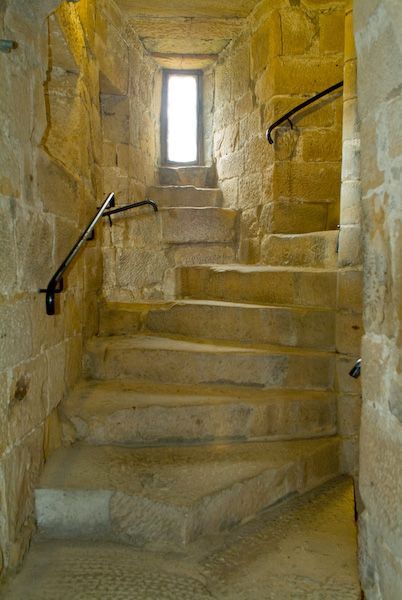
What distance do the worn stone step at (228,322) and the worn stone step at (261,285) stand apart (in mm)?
134

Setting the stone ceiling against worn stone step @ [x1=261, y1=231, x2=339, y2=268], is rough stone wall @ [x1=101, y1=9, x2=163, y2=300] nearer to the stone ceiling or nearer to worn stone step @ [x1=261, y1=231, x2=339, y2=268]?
the stone ceiling

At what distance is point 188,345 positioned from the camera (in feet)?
8.63

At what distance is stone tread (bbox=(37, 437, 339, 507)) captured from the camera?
1.82 m

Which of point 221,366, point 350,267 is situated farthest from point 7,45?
point 350,267

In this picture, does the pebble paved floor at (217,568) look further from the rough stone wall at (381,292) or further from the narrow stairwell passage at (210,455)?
the rough stone wall at (381,292)

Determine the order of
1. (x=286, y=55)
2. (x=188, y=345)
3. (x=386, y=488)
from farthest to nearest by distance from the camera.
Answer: (x=286, y=55) → (x=188, y=345) → (x=386, y=488)

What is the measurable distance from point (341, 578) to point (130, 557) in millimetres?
776

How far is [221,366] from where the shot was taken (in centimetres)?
249

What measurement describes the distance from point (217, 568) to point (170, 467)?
0.46 m

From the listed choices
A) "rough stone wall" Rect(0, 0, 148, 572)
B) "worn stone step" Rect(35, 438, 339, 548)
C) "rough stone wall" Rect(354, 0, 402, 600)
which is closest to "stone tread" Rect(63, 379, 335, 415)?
"rough stone wall" Rect(0, 0, 148, 572)

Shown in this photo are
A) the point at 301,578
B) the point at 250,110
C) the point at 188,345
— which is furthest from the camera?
the point at 250,110

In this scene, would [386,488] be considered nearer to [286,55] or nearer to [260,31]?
[286,55]

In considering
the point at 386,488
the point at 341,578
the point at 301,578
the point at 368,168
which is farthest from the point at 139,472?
the point at 368,168

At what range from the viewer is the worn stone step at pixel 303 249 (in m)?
3.20
